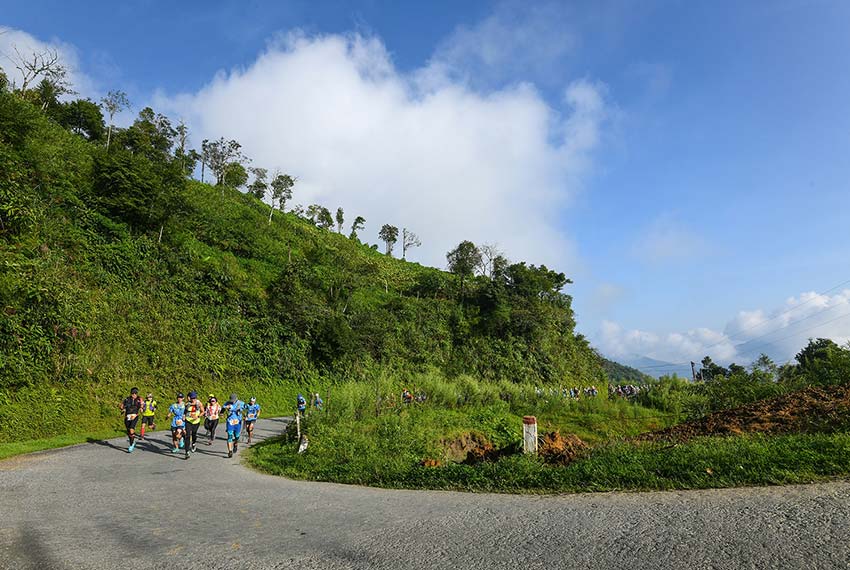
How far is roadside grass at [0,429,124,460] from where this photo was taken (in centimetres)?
1295

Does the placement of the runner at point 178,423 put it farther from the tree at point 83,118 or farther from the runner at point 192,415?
the tree at point 83,118

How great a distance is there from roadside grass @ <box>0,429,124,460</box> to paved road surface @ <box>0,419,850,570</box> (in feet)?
21.6

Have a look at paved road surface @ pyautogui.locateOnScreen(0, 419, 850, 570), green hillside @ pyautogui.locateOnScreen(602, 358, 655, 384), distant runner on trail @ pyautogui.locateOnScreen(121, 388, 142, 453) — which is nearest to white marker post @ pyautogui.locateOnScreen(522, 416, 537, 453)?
paved road surface @ pyautogui.locateOnScreen(0, 419, 850, 570)

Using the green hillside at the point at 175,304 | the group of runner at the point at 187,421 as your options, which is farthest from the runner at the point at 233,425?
the green hillside at the point at 175,304

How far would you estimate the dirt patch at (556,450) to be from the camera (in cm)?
802

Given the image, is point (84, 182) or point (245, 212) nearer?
point (84, 182)

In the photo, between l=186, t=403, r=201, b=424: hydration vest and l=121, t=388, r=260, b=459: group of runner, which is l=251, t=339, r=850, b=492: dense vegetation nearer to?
l=121, t=388, r=260, b=459: group of runner

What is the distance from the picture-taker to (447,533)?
525cm

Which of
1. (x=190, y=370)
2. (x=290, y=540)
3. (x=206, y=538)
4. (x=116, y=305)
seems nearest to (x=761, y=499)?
(x=290, y=540)

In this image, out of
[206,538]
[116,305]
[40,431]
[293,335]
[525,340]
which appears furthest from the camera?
[525,340]

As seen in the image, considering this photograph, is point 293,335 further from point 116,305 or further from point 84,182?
point 84,182

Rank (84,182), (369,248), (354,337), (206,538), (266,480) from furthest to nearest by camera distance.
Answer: (369,248)
(354,337)
(84,182)
(266,480)
(206,538)

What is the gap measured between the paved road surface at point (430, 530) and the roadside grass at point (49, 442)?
259 inches

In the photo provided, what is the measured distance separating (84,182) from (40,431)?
20065 mm
